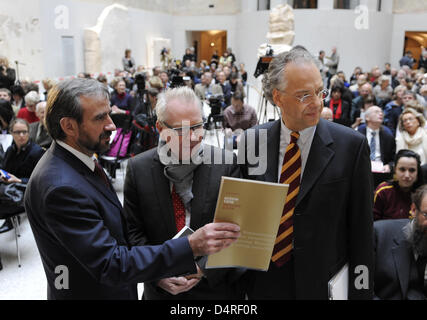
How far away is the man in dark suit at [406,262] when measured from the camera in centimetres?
252

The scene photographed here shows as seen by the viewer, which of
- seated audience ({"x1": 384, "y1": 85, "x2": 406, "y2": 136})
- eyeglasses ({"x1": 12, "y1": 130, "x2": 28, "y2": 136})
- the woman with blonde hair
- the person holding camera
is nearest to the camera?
eyeglasses ({"x1": 12, "y1": 130, "x2": 28, "y2": 136})

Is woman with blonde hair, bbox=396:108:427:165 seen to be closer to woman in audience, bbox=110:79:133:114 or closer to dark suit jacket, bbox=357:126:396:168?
dark suit jacket, bbox=357:126:396:168

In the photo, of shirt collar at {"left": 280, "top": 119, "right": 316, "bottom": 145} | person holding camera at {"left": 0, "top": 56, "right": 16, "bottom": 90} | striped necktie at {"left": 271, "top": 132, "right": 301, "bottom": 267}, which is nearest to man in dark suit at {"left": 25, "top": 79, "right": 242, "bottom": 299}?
striped necktie at {"left": 271, "top": 132, "right": 301, "bottom": 267}

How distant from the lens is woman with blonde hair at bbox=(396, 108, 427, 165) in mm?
5062

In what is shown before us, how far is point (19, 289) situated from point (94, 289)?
2457mm

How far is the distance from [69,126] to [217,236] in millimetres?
749

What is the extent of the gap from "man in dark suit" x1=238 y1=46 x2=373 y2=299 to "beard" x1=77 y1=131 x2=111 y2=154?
71cm

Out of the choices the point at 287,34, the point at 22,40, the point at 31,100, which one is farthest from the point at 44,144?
the point at 287,34

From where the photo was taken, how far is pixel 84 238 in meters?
1.43

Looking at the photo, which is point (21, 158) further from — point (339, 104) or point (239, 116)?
point (339, 104)

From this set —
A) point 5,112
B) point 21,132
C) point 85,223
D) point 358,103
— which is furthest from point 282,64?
point 358,103

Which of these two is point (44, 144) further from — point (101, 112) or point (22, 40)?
point (22, 40)

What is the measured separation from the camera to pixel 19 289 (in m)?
3.61

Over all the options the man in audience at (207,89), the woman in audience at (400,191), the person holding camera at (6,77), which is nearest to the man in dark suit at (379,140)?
the woman in audience at (400,191)
